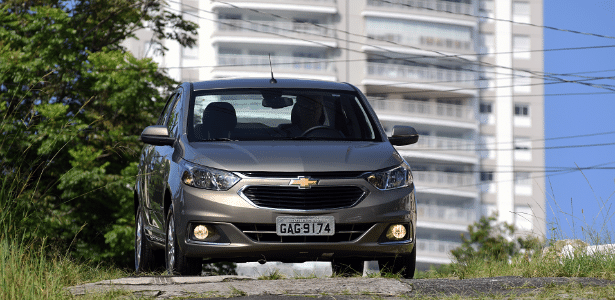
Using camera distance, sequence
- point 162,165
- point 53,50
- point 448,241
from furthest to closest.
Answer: point 448,241, point 53,50, point 162,165

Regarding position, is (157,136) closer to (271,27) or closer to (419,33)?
(271,27)

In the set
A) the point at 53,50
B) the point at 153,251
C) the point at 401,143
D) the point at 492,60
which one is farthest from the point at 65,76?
the point at 492,60

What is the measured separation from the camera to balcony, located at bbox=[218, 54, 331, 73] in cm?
7912

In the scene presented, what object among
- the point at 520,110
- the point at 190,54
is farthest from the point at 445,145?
the point at 190,54

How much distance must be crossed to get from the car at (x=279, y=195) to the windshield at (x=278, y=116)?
0.02m

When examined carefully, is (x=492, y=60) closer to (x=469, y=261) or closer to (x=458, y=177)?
(x=458, y=177)

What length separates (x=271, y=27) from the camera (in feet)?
261

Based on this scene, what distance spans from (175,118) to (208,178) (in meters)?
1.63

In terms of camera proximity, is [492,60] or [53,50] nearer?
[53,50]

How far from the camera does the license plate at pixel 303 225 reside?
6004mm

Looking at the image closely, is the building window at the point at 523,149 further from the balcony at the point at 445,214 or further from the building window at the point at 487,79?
the balcony at the point at 445,214

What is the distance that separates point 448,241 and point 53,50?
59322 mm

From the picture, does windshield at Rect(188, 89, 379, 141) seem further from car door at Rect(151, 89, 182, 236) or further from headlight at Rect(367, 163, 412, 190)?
headlight at Rect(367, 163, 412, 190)

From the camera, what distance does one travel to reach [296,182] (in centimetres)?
599
